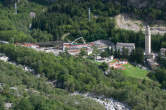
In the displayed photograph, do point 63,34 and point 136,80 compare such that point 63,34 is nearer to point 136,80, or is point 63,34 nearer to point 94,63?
point 94,63

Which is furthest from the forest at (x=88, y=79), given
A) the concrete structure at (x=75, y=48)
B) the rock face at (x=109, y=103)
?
the concrete structure at (x=75, y=48)

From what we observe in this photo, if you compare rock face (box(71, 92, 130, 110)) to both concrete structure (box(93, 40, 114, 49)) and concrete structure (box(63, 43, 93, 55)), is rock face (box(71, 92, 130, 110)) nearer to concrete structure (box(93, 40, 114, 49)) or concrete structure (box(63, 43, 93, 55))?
concrete structure (box(63, 43, 93, 55))

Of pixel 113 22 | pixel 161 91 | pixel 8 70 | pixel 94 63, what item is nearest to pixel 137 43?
pixel 113 22

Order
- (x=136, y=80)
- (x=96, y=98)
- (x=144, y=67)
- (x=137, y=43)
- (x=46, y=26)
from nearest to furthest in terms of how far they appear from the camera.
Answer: (x=96, y=98) → (x=136, y=80) → (x=144, y=67) → (x=137, y=43) → (x=46, y=26)

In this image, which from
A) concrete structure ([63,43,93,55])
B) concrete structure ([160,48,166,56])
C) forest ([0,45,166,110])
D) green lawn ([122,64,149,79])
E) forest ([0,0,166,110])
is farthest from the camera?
concrete structure ([160,48,166,56])

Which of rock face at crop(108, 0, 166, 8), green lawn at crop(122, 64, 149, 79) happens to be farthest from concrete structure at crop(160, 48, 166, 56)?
rock face at crop(108, 0, 166, 8)

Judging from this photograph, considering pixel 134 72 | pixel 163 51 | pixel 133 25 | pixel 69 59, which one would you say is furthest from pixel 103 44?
pixel 69 59

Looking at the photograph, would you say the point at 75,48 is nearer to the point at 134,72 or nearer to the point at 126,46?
the point at 126,46

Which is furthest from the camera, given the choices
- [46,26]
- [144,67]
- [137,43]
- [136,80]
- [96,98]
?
[46,26]
